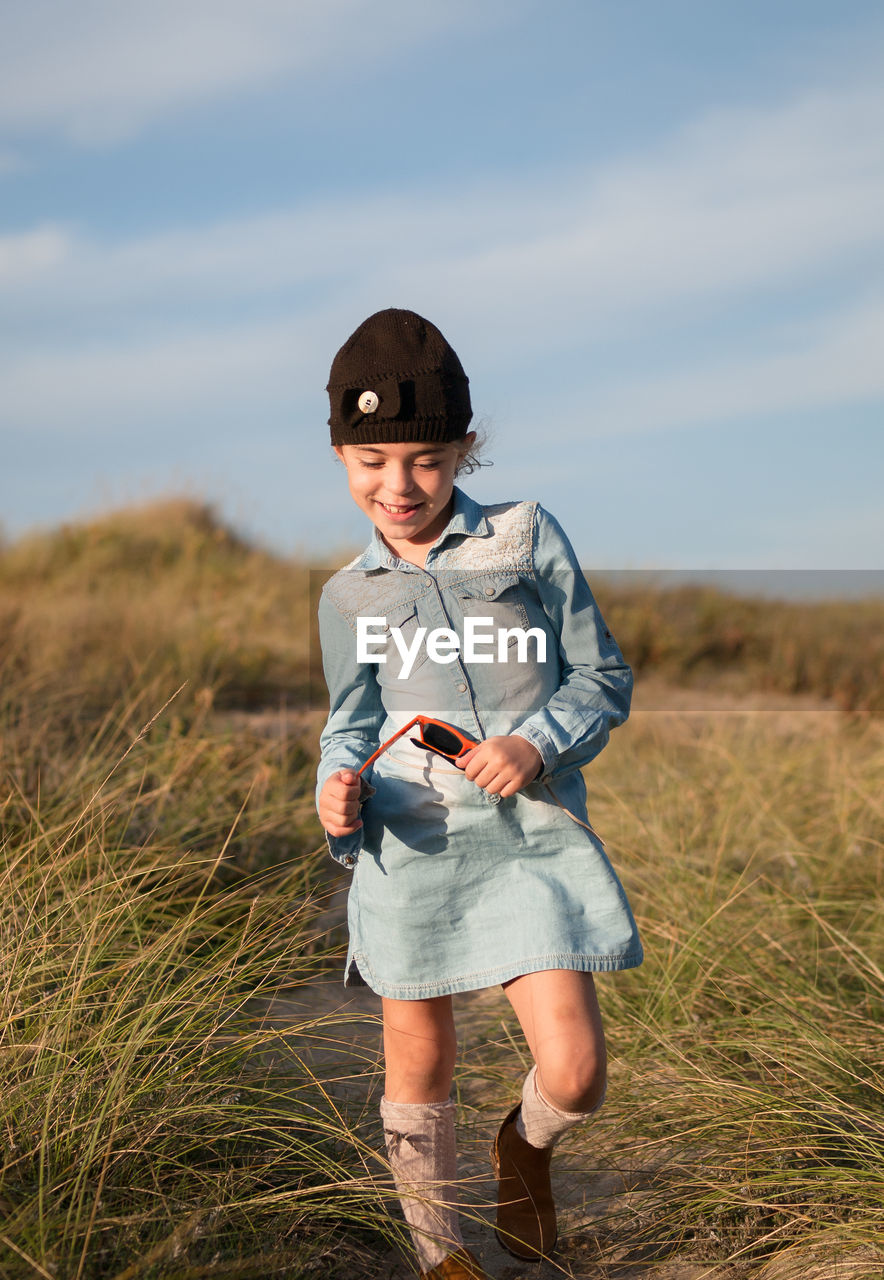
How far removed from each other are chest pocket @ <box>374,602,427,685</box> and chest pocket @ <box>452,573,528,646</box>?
113 millimetres

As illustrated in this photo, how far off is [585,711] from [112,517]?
11.7m

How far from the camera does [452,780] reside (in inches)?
83.5

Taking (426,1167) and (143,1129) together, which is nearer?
(143,1129)

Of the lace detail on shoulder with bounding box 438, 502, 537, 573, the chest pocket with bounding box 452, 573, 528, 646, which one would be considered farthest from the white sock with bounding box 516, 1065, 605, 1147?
the lace detail on shoulder with bounding box 438, 502, 537, 573

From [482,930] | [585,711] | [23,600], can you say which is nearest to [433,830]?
[482,930]

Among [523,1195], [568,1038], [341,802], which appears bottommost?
[523,1195]

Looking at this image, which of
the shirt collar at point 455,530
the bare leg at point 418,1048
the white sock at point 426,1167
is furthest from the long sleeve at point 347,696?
the white sock at point 426,1167

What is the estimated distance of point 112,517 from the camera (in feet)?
42.4

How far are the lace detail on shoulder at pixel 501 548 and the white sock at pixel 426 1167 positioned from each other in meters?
1.04

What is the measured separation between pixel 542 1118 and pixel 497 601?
97cm

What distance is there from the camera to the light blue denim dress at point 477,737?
6.83 feet

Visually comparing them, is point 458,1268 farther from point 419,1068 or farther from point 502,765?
point 502,765

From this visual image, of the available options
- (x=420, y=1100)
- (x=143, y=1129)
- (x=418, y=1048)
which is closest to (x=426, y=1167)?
(x=420, y=1100)
